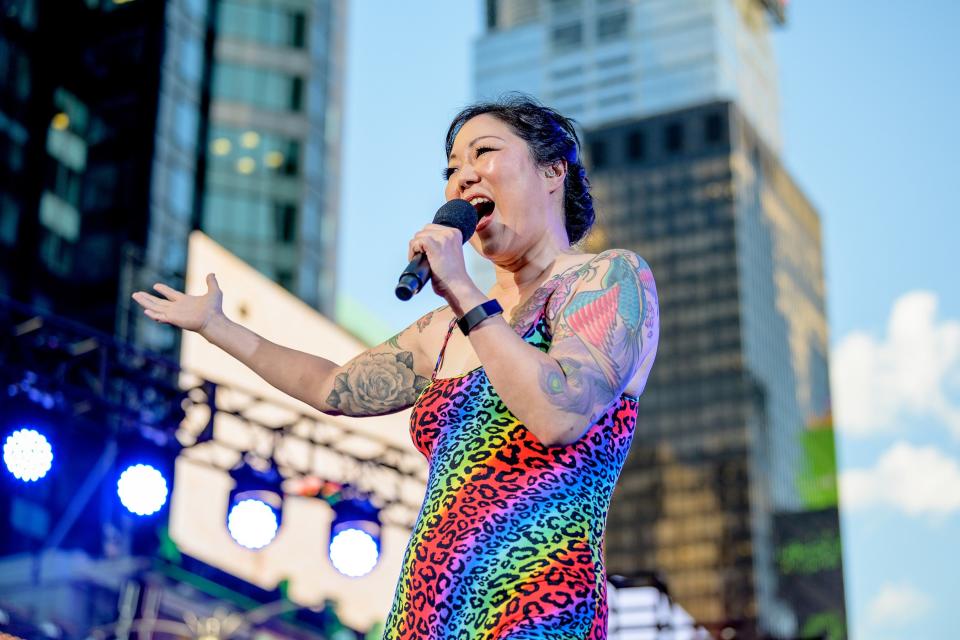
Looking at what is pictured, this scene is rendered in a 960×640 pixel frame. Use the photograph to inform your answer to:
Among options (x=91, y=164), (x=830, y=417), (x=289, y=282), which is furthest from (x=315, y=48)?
(x=830, y=417)

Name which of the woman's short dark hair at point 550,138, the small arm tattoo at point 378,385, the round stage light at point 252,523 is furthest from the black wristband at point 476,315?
the round stage light at point 252,523

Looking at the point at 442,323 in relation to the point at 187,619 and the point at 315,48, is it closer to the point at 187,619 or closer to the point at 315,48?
the point at 187,619

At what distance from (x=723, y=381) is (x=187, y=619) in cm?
8625

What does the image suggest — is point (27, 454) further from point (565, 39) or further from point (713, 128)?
point (565, 39)

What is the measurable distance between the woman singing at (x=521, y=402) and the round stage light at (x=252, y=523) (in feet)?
25.2

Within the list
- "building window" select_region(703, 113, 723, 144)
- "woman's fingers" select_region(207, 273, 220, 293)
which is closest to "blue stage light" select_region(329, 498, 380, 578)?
"woman's fingers" select_region(207, 273, 220, 293)

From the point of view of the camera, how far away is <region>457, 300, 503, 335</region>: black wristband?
2162 mm

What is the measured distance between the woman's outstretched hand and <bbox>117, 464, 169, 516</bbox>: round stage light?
679cm

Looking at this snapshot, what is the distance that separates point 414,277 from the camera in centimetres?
218

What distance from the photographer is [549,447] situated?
7.32ft

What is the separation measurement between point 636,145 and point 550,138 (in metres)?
112

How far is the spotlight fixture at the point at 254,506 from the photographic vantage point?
10000 mm

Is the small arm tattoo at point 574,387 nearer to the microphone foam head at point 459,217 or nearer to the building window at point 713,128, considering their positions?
the microphone foam head at point 459,217

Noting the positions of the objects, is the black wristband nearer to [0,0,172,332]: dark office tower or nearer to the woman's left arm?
the woman's left arm
